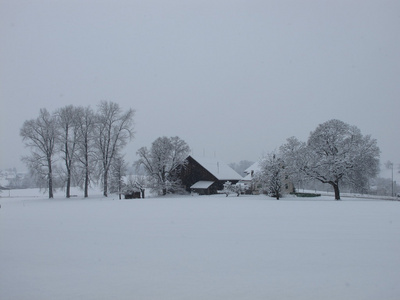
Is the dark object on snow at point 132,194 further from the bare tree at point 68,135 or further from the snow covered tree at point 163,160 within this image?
the bare tree at point 68,135

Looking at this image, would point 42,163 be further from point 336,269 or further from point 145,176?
point 336,269

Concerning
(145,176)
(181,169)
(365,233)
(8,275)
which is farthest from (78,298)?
(181,169)

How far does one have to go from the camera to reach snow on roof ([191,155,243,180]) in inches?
2382

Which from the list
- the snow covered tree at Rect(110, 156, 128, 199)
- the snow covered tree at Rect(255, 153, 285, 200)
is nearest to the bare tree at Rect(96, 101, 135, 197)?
the snow covered tree at Rect(110, 156, 128, 199)

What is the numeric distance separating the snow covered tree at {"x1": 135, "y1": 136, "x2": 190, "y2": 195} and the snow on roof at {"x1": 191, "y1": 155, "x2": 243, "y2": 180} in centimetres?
617

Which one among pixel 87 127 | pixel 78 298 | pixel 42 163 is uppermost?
pixel 87 127

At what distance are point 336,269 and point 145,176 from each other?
4628cm

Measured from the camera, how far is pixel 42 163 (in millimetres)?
45688

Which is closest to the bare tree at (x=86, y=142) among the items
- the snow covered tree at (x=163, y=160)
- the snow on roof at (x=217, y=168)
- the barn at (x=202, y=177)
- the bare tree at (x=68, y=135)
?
the bare tree at (x=68, y=135)

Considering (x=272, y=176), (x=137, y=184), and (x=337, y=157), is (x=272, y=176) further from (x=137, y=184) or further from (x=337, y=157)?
(x=137, y=184)

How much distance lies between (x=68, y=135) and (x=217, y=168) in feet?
93.9

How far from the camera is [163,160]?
54.3 metres

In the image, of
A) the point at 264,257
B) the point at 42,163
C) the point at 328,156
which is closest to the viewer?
the point at 264,257

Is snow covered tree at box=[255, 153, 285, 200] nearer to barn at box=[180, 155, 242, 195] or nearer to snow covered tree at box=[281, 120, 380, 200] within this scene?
snow covered tree at box=[281, 120, 380, 200]
